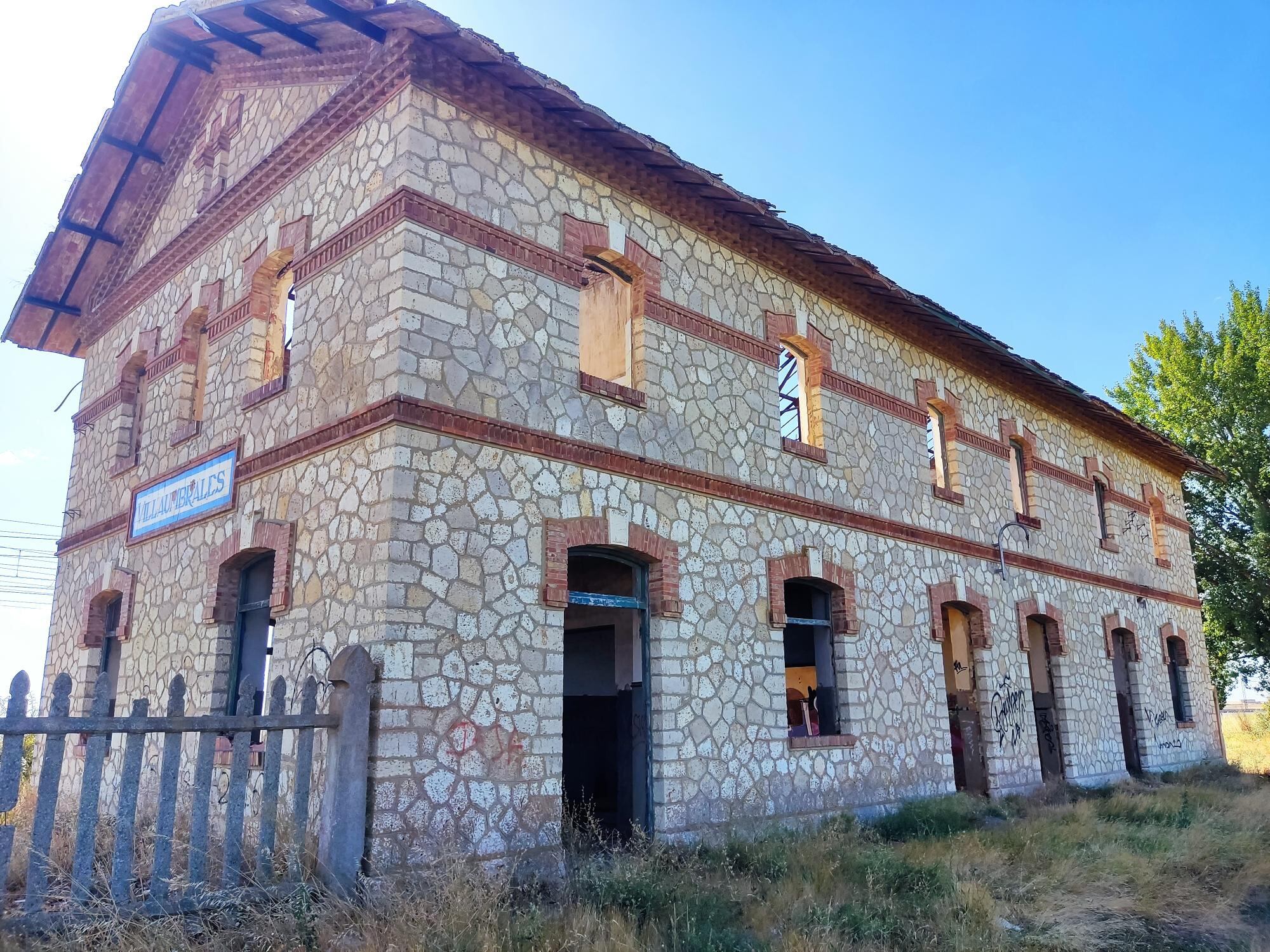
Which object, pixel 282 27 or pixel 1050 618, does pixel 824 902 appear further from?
pixel 1050 618

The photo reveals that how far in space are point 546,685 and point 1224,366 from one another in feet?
77.5

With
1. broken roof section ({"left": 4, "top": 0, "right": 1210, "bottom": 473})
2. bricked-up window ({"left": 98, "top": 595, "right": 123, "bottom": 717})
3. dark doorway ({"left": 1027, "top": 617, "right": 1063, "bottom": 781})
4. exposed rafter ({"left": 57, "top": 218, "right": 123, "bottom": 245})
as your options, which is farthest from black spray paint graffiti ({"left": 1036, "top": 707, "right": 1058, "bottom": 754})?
exposed rafter ({"left": 57, "top": 218, "right": 123, "bottom": 245})

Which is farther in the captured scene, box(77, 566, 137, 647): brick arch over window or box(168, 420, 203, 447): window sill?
box(77, 566, 137, 647): brick arch over window

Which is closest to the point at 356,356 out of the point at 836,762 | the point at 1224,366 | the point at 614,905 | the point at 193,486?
the point at 193,486

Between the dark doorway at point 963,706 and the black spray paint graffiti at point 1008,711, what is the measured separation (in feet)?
0.96

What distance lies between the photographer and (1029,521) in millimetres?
16266

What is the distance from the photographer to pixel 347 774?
6.90 metres

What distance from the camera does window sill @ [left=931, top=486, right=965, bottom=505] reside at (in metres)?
14.1

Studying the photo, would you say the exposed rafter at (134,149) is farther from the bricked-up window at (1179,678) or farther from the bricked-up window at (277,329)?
the bricked-up window at (1179,678)

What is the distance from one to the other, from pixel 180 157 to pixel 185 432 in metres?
4.34

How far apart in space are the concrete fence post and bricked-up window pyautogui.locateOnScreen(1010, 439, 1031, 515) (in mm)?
12870

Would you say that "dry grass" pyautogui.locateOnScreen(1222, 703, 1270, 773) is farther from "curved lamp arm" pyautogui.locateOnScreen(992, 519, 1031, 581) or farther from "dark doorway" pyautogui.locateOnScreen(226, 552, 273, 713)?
"dark doorway" pyautogui.locateOnScreen(226, 552, 273, 713)

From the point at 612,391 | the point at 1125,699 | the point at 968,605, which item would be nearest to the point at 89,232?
the point at 612,391

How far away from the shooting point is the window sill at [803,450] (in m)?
11.6
